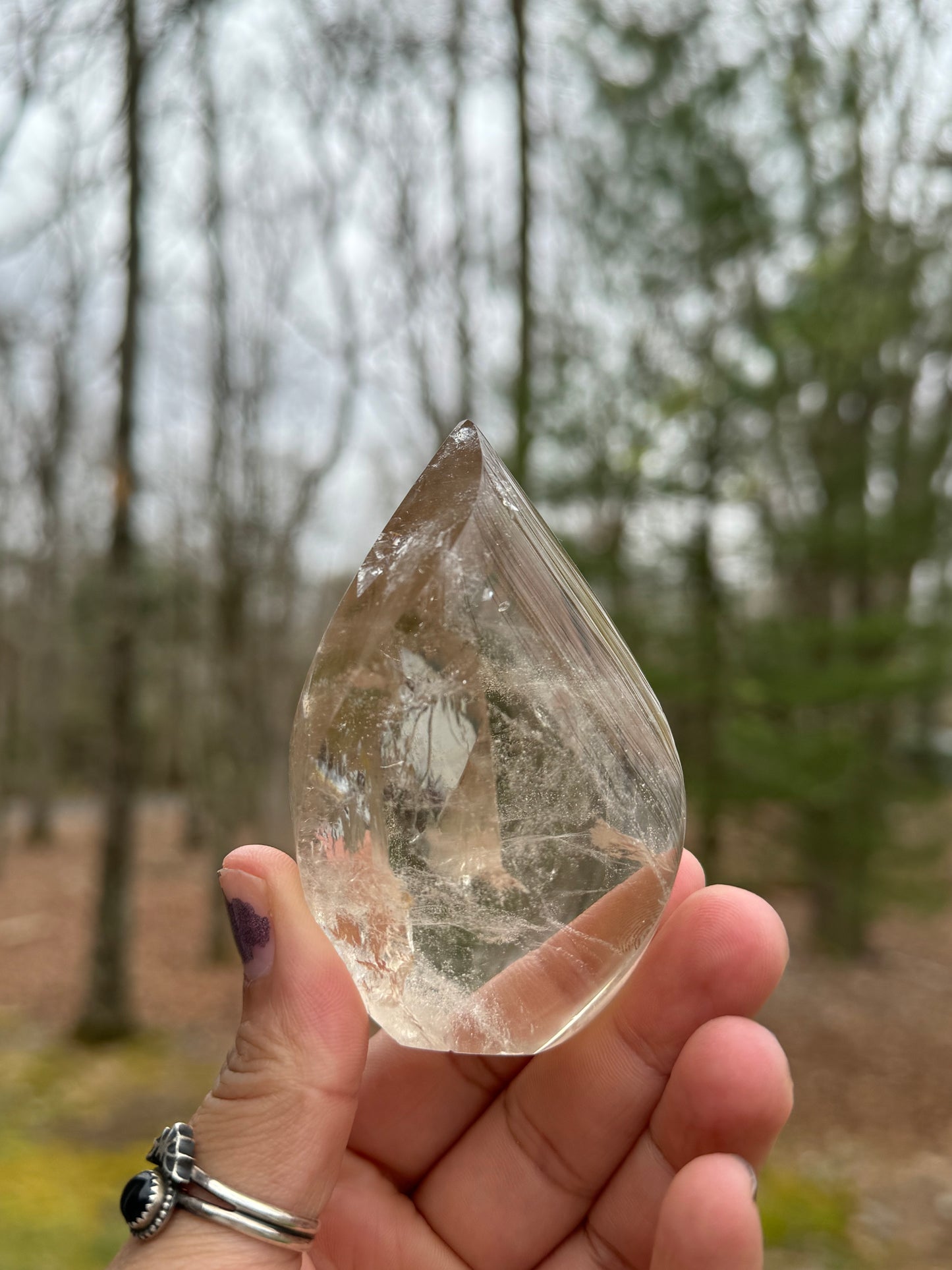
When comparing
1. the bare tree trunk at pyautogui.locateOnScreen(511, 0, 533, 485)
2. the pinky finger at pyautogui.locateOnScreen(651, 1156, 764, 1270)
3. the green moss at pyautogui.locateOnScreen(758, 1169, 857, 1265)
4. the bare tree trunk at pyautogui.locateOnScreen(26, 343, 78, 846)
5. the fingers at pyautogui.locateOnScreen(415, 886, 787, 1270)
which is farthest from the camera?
the bare tree trunk at pyautogui.locateOnScreen(26, 343, 78, 846)

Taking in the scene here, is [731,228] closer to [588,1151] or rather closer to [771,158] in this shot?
[771,158]

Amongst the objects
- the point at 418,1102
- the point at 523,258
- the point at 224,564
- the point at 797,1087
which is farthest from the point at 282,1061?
the point at 224,564

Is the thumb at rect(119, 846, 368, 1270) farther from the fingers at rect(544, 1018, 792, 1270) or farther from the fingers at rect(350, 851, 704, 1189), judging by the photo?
the fingers at rect(544, 1018, 792, 1270)

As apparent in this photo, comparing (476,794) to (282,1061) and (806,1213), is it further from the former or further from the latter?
(806,1213)

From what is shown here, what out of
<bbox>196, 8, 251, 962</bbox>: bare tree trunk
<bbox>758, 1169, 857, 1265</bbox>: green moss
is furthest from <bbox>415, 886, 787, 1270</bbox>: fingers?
<bbox>196, 8, 251, 962</bbox>: bare tree trunk

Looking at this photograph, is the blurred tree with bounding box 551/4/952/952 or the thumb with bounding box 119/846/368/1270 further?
the blurred tree with bounding box 551/4/952/952
